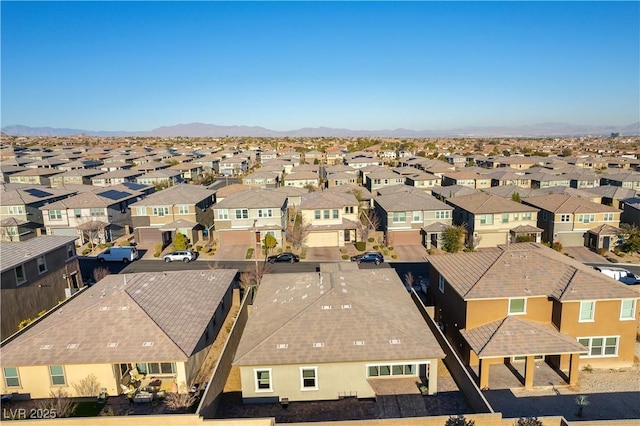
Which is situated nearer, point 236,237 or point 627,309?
point 627,309

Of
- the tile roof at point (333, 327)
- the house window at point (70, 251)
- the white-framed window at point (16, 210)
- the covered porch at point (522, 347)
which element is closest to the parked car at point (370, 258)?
the tile roof at point (333, 327)

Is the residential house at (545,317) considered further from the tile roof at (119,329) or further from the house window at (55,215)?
the house window at (55,215)

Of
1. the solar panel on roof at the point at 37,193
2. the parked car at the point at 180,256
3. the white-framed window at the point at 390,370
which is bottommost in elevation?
the parked car at the point at 180,256

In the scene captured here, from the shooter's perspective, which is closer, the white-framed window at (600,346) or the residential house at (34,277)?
the white-framed window at (600,346)

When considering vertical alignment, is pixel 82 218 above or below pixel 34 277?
above

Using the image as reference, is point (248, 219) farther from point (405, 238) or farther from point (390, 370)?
point (390, 370)

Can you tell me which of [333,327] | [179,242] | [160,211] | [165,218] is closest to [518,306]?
[333,327]

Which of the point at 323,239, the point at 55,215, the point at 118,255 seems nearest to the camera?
the point at 118,255
